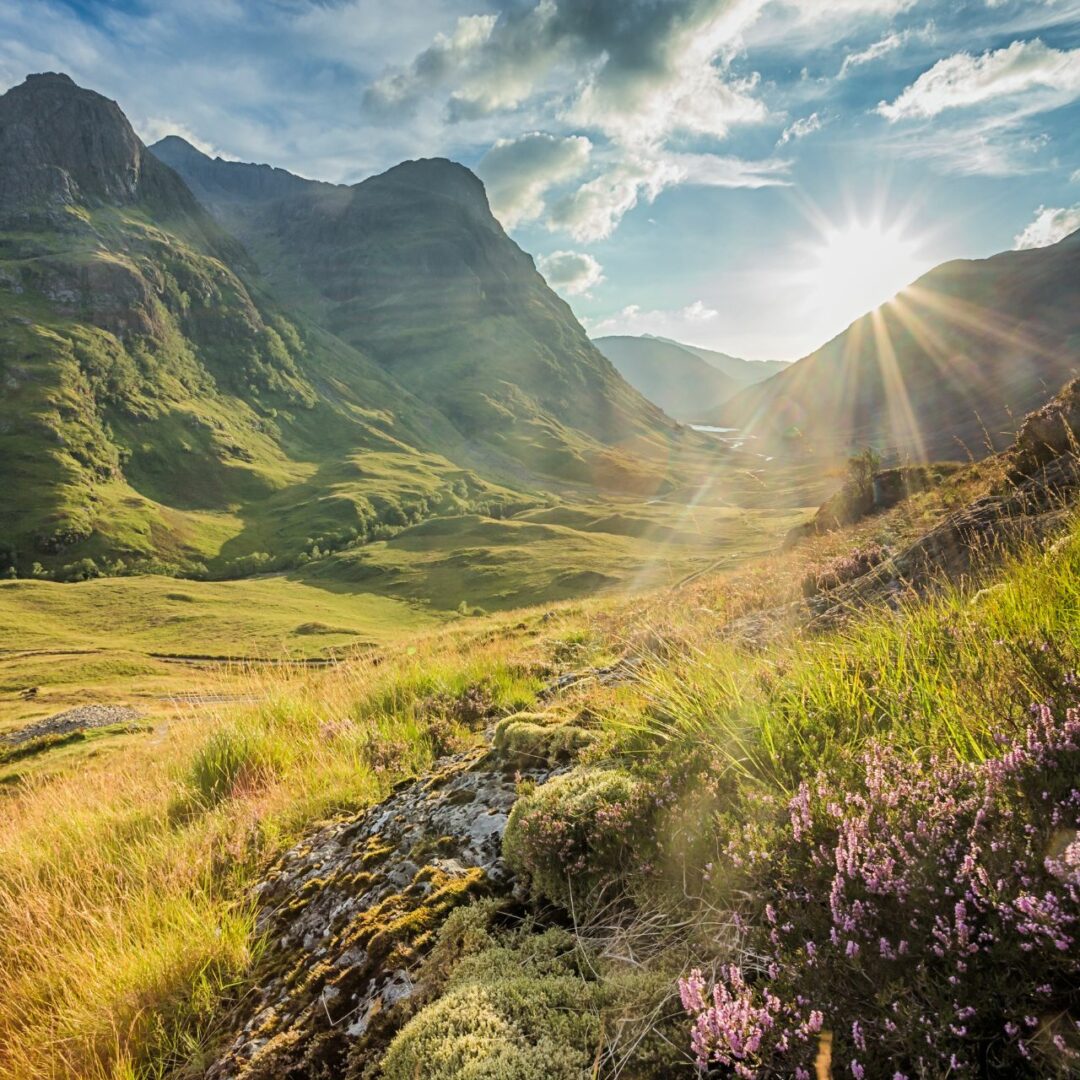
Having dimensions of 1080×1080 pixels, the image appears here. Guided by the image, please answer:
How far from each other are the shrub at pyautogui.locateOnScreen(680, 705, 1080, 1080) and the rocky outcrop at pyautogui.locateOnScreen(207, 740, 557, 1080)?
1.90m

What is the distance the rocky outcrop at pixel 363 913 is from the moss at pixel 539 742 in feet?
0.23

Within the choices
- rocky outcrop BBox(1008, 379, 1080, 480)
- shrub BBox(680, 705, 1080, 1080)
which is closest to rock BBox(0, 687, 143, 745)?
shrub BBox(680, 705, 1080, 1080)

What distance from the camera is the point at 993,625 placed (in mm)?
3740

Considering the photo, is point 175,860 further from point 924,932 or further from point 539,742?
point 924,932

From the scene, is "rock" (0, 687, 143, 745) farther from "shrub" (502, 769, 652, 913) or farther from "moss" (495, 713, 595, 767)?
"shrub" (502, 769, 652, 913)

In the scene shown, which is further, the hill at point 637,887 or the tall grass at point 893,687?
the tall grass at point 893,687

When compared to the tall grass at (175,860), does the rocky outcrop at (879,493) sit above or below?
above

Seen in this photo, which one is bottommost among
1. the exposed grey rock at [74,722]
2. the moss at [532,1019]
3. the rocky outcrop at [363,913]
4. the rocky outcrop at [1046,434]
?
the exposed grey rock at [74,722]

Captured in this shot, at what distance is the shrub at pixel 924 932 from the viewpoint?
177cm

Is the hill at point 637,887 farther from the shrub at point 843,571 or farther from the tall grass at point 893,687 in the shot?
the shrub at point 843,571

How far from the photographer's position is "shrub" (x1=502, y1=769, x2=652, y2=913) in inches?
135

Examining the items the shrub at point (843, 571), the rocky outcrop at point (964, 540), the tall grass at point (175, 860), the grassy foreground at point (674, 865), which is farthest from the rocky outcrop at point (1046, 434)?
the tall grass at point (175, 860)

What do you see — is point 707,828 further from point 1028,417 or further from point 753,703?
point 1028,417

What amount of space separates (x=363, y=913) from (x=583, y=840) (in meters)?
1.64
